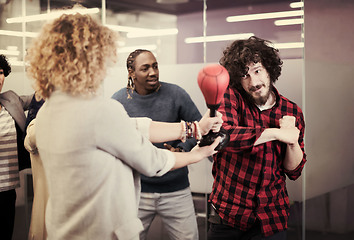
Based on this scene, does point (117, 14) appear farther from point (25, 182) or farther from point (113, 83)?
point (25, 182)

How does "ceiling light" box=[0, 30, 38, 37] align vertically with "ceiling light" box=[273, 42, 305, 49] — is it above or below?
above

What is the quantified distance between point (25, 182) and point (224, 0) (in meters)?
2.81

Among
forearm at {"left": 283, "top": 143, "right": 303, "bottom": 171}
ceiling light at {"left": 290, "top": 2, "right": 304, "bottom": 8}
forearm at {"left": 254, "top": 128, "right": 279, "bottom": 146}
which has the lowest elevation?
forearm at {"left": 283, "top": 143, "right": 303, "bottom": 171}

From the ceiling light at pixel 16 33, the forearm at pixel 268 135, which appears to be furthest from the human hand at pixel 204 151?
the ceiling light at pixel 16 33

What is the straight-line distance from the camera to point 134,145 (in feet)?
4.95

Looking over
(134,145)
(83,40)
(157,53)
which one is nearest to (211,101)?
(134,145)

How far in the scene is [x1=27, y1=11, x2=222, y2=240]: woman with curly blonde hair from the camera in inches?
57.2

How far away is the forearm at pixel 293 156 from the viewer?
207 cm

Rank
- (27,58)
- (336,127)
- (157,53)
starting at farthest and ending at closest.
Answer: (157,53) → (336,127) → (27,58)

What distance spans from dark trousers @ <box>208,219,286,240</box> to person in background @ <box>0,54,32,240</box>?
70.0 inches

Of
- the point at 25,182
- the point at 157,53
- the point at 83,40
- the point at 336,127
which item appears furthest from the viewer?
the point at 25,182

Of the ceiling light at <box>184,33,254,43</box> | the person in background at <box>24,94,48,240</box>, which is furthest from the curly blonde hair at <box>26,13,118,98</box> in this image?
the ceiling light at <box>184,33,254,43</box>

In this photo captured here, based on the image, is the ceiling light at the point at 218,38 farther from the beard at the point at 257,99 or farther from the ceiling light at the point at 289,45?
the beard at the point at 257,99

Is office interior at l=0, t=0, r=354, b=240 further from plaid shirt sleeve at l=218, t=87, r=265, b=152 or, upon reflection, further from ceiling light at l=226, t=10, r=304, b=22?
plaid shirt sleeve at l=218, t=87, r=265, b=152
